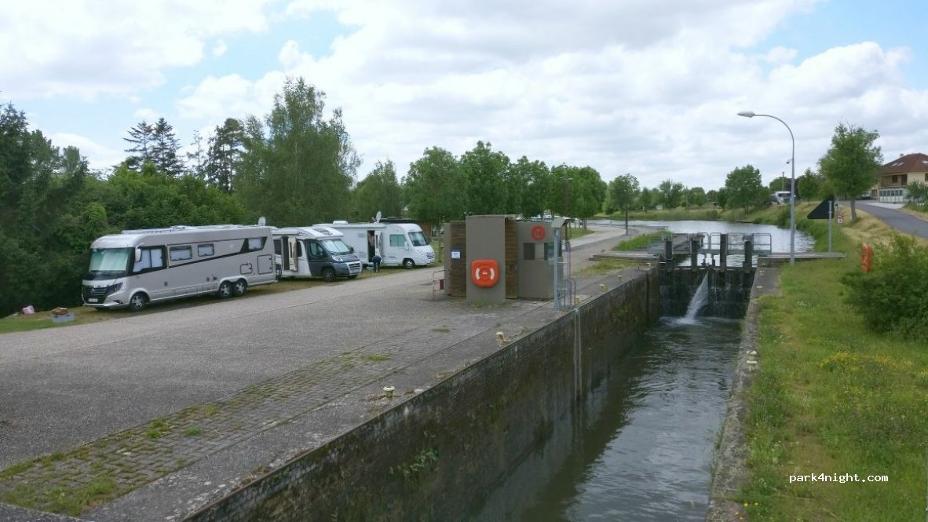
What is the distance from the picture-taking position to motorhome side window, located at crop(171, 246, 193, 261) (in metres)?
21.0

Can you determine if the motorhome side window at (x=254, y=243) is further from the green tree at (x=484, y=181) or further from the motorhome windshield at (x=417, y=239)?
the green tree at (x=484, y=181)

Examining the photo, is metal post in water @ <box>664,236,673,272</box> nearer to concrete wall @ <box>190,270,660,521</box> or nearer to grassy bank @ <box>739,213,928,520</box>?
concrete wall @ <box>190,270,660,521</box>

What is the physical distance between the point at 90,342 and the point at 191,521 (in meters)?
10.3

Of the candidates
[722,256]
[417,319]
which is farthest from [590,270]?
[417,319]

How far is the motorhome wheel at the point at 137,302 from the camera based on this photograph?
64.7 feet

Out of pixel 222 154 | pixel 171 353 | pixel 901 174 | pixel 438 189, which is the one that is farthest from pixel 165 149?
pixel 901 174

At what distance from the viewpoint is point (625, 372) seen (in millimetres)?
19422

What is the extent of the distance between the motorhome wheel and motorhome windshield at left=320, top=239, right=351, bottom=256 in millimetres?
8753

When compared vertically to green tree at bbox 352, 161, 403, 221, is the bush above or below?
below

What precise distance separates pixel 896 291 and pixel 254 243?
62.7 feet

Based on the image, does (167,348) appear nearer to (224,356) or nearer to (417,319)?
(224,356)

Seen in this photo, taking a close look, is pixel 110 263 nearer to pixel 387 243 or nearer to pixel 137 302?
pixel 137 302

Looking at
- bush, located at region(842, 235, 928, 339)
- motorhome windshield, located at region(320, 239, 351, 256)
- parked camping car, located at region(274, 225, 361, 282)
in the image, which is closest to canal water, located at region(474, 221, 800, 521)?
bush, located at region(842, 235, 928, 339)

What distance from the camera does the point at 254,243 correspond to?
78.3 feet
